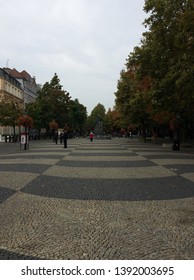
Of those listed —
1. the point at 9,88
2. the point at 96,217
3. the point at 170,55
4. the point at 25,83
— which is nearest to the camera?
the point at 96,217

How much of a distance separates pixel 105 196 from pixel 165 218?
2.52 metres

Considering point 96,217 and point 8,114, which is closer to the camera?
point 96,217

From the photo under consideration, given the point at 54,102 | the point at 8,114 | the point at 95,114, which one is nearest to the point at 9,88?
the point at 54,102

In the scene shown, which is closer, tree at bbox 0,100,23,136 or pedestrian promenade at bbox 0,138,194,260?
pedestrian promenade at bbox 0,138,194,260

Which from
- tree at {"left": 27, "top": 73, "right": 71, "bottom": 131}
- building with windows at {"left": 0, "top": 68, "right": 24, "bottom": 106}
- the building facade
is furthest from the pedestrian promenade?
tree at {"left": 27, "top": 73, "right": 71, "bottom": 131}

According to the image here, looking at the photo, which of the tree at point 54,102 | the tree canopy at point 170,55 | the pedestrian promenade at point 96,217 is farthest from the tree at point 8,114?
the pedestrian promenade at point 96,217

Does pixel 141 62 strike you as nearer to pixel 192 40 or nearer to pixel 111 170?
pixel 192 40

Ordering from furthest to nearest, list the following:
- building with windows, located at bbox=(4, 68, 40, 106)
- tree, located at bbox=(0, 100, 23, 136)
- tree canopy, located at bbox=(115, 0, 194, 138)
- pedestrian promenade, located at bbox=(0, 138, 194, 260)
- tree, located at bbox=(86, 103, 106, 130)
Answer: tree, located at bbox=(86, 103, 106, 130) → building with windows, located at bbox=(4, 68, 40, 106) → tree, located at bbox=(0, 100, 23, 136) → tree canopy, located at bbox=(115, 0, 194, 138) → pedestrian promenade, located at bbox=(0, 138, 194, 260)

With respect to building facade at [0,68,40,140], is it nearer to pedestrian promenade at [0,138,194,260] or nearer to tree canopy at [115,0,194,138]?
tree canopy at [115,0,194,138]

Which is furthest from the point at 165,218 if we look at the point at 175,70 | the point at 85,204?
the point at 175,70

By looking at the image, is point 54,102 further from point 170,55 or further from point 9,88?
point 170,55

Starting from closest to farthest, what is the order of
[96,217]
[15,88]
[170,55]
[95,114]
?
[96,217] → [170,55] → [15,88] → [95,114]

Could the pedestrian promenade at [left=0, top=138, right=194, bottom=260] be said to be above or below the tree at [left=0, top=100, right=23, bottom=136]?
below

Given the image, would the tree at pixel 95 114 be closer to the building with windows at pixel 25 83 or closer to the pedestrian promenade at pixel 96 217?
the building with windows at pixel 25 83
